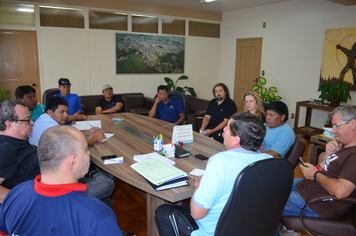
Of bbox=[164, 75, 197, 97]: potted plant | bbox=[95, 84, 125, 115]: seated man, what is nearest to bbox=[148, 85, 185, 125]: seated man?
bbox=[95, 84, 125, 115]: seated man

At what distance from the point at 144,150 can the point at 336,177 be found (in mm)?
1559

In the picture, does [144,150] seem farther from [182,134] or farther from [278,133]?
[278,133]

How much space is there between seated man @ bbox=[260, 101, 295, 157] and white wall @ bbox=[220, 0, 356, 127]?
12.9 ft

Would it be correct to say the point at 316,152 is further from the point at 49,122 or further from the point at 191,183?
the point at 49,122

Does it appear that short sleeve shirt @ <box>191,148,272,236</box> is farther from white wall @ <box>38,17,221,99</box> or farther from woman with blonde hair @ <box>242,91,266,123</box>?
white wall @ <box>38,17,221,99</box>

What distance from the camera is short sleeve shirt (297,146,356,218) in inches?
65.2

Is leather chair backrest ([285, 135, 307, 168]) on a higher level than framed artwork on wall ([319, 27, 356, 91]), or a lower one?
lower

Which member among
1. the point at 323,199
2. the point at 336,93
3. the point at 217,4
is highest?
the point at 217,4

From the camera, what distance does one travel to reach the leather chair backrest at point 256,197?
1195 millimetres

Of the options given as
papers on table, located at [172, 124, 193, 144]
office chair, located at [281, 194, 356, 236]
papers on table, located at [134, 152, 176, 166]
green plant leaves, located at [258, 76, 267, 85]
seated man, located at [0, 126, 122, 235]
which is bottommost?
office chair, located at [281, 194, 356, 236]

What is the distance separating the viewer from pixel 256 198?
1245 mm

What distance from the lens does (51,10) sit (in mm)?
5777

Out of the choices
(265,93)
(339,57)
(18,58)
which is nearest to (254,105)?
(339,57)

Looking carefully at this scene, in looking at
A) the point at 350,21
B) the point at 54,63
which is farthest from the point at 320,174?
the point at 54,63
